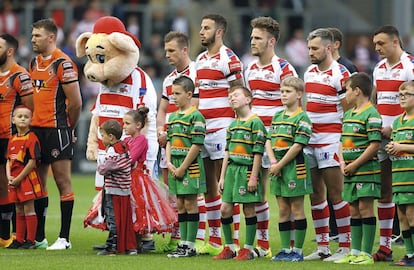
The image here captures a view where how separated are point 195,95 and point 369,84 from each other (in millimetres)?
2095

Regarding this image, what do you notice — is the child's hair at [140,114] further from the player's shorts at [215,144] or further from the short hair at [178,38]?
the short hair at [178,38]

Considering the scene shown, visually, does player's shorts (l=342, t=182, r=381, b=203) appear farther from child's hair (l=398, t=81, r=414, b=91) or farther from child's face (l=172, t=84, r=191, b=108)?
child's face (l=172, t=84, r=191, b=108)

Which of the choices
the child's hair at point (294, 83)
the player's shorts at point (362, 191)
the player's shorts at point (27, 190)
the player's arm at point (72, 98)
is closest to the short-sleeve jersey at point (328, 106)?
the child's hair at point (294, 83)

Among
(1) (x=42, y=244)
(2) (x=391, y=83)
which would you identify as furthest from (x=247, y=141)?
(1) (x=42, y=244)

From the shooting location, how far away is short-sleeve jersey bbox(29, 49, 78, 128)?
43.5 ft

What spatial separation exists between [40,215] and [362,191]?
4030mm

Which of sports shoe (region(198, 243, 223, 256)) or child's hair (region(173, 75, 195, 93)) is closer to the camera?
child's hair (region(173, 75, 195, 93))

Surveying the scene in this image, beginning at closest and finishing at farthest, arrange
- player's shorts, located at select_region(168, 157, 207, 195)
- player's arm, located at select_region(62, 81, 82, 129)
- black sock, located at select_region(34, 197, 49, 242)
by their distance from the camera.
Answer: player's shorts, located at select_region(168, 157, 207, 195)
player's arm, located at select_region(62, 81, 82, 129)
black sock, located at select_region(34, 197, 49, 242)

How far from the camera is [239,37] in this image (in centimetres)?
2891

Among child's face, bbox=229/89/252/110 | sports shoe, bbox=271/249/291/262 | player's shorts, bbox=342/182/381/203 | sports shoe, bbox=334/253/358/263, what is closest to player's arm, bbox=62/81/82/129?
child's face, bbox=229/89/252/110

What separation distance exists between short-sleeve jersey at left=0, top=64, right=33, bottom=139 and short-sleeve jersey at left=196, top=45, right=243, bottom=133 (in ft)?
7.16

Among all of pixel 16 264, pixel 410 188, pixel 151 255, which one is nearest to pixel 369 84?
pixel 410 188

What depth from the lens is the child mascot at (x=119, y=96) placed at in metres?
12.7

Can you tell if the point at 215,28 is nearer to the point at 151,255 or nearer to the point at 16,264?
the point at 151,255
